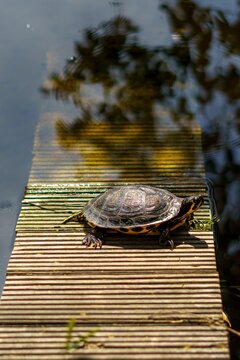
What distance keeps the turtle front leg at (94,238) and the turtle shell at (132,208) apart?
12 cm

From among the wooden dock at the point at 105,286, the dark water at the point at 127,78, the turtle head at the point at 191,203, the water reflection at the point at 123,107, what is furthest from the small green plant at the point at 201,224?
the water reflection at the point at 123,107

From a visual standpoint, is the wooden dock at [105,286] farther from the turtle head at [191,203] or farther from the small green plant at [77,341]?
the turtle head at [191,203]

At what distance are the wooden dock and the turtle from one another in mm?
144

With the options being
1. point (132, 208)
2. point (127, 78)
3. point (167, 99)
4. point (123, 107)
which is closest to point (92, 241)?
point (132, 208)

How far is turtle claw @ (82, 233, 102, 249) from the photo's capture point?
17.8 feet

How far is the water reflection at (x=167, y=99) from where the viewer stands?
6.72m

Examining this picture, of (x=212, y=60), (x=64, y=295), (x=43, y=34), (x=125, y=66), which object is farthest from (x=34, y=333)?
(x=43, y=34)

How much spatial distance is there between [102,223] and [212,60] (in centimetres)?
488

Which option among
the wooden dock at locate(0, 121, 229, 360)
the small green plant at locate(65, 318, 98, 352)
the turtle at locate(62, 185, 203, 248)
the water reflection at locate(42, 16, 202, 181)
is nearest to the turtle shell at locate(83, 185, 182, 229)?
the turtle at locate(62, 185, 203, 248)

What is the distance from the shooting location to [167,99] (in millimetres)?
8180

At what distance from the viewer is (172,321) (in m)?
4.63

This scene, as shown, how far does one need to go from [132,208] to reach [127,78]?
3876mm

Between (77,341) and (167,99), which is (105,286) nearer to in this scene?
(77,341)

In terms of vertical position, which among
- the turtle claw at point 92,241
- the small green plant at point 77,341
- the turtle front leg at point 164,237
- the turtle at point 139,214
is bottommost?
the small green plant at point 77,341
